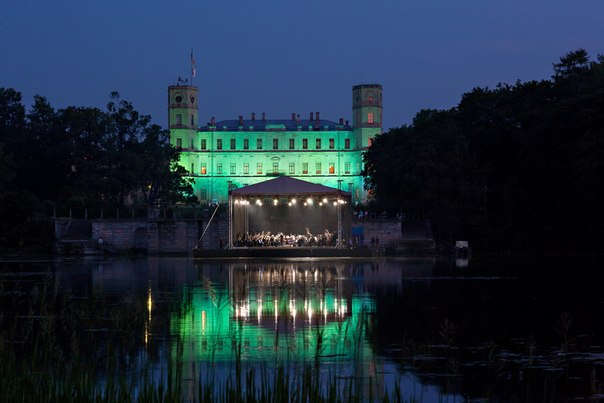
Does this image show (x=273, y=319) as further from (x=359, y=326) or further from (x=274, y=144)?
(x=274, y=144)

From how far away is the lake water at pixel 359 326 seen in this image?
11.2 metres

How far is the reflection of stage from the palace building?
7265 centimetres

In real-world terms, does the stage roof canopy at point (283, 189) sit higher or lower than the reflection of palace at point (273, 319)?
higher

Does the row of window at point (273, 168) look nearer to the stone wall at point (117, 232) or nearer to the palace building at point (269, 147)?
the palace building at point (269, 147)

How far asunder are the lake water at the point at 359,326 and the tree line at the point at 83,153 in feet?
133

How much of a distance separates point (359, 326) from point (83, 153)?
67490mm

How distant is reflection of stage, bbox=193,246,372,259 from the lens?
1793 inches

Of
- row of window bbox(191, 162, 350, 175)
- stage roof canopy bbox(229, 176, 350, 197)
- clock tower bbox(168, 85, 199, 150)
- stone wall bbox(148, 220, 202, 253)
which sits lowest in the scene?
stone wall bbox(148, 220, 202, 253)

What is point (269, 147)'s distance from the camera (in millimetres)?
123625

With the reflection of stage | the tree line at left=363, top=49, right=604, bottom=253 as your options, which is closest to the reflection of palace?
the reflection of stage

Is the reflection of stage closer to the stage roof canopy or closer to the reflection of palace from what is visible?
the stage roof canopy

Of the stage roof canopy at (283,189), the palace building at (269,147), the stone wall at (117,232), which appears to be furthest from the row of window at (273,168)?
the stage roof canopy at (283,189)

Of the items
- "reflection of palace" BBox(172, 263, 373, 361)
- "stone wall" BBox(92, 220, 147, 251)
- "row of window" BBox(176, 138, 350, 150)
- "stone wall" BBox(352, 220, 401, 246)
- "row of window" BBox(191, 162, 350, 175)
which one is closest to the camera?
"reflection of palace" BBox(172, 263, 373, 361)

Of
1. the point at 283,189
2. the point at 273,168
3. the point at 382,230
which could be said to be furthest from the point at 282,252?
the point at 273,168
